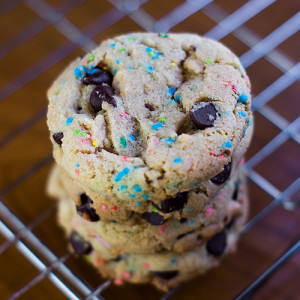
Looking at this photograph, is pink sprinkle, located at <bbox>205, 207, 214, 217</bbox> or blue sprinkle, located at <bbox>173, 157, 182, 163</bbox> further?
pink sprinkle, located at <bbox>205, 207, 214, 217</bbox>

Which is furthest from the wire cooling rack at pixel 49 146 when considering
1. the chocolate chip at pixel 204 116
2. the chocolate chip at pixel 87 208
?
the chocolate chip at pixel 204 116

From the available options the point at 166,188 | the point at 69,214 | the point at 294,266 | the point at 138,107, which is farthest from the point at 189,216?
the point at 294,266

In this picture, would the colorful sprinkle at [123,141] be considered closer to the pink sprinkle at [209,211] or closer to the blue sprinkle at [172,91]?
the blue sprinkle at [172,91]

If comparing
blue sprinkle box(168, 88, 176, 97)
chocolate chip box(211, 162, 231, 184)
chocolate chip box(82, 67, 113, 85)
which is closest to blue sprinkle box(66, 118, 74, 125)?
chocolate chip box(82, 67, 113, 85)

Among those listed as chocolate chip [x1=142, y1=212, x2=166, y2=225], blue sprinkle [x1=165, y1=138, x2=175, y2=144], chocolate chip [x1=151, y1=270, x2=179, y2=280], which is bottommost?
chocolate chip [x1=151, y1=270, x2=179, y2=280]

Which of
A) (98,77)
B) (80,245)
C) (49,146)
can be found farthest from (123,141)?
(49,146)

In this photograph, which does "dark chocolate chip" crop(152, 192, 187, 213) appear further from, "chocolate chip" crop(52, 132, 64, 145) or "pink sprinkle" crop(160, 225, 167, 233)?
"chocolate chip" crop(52, 132, 64, 145)
